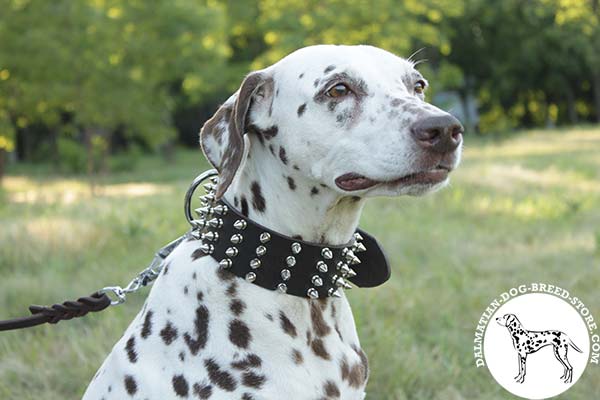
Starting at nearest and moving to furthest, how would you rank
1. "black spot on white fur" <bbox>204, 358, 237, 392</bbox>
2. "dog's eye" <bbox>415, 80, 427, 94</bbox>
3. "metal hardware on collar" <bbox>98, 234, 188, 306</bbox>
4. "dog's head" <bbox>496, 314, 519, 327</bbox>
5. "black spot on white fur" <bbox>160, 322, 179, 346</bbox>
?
"black spot on white fur" <bbox>204, 358, 237, 392</bbox> < "black spot on white fur" <bbox>160, 322, 179, 346</bbox> < "dog's eye" <bbox>415, 80, 427, 94</bbox> < "metal hardware on collar" <bbox>98, 234, 188, 306</bbox> < "dog's head" <bbox>496, 314, 519, 327</bbox>

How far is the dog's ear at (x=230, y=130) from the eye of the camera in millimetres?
2596

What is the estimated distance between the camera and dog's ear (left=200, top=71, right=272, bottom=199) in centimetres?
260

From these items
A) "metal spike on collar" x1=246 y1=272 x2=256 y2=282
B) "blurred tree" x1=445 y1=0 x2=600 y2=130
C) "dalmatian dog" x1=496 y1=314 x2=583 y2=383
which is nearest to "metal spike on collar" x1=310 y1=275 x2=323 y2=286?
"metal spike on collar" x1=246 y1=272 x2=256 y2=282

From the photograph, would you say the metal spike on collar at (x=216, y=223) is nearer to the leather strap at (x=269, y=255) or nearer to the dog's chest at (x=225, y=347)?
the leather strap at (x=269, y=255)

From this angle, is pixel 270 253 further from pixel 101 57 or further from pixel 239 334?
pixel 101 57

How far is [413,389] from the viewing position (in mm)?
4137

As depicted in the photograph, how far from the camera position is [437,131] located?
2.45 metres

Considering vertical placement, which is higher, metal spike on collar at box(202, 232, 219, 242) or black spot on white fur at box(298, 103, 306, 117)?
black spot on white fur at box(298, 103, 306, 117)

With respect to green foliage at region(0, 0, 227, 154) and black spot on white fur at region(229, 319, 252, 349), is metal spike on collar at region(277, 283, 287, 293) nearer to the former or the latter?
black spot on white fur at region(229, 319, 252, 349)

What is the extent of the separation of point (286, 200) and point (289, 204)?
18 millimetres

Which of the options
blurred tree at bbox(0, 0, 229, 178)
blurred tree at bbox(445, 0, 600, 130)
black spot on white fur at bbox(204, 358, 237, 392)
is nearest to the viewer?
black spot on white fur at bbox(204, 358, 237, 392)

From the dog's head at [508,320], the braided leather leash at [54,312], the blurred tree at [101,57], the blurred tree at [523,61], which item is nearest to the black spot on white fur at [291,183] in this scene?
the braided leather leash at [54,312]

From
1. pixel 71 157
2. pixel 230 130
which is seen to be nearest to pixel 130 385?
pixel 230 130

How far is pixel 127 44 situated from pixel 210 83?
7037mm
